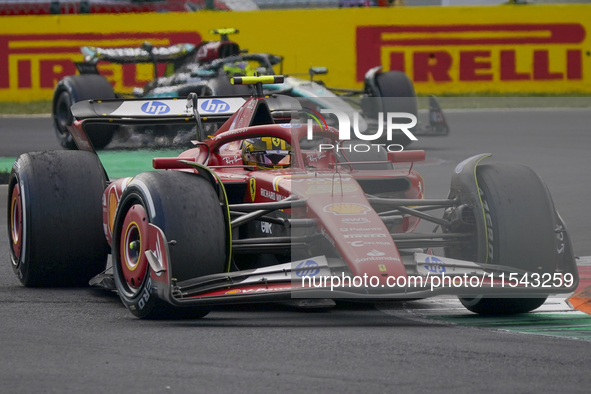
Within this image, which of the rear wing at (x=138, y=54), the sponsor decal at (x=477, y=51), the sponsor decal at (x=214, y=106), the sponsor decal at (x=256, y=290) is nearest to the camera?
the sponsor decal at (x=256, y=290)

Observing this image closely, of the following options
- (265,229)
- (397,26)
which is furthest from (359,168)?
(397,26)

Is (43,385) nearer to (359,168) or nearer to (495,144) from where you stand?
(359,168)

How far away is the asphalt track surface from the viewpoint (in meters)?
4.34

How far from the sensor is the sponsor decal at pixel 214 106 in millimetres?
8656

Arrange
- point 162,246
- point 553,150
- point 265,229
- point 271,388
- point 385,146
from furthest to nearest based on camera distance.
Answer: point 553,150
point 385,146
point 265,229
point 162,246
point 271,388

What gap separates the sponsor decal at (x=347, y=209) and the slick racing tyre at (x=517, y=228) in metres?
0.69

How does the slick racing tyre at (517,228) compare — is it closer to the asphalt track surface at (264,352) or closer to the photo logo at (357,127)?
the asphalt track surface at (264,352)

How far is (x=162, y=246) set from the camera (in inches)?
219

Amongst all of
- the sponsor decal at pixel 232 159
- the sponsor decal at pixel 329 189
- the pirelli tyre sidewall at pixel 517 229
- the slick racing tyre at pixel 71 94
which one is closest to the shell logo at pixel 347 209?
the sponsor decal at pixel 329 189

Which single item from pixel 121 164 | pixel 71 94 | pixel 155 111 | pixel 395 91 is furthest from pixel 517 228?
pixel 71 94

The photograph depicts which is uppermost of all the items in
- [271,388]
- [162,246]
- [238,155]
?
[238,155]

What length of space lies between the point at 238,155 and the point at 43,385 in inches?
121

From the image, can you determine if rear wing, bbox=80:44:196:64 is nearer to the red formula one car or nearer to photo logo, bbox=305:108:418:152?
the red formula one car

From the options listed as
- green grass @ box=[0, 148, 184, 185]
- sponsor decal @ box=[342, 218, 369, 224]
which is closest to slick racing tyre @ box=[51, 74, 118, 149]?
green grass @ box=[0, 148, 184, 185]
